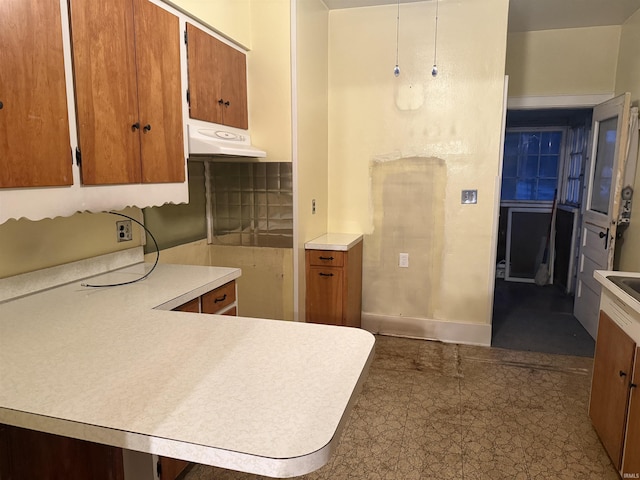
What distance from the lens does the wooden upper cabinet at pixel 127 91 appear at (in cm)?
157

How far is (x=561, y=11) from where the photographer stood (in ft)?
11.1

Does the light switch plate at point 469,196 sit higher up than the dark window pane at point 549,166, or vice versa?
the dark window pane at point 549,166

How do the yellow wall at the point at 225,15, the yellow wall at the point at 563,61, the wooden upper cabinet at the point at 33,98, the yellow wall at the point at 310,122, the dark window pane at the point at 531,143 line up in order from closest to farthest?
the wooden upper cabinet at the point at 33,98
the yellow wall at the point at 225,15
the yellow wall at the point at 310,122
the yellow wall at the point at 563,61
the dark window pane at the point at 531,143

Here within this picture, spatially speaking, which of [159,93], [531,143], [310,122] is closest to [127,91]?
[159,93]

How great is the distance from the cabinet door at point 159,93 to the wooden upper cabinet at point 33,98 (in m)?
0.40

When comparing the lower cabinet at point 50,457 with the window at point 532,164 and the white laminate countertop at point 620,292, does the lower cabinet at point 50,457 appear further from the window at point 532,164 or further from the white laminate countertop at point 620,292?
the window at point 532,164

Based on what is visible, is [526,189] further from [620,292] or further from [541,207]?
[620,292]

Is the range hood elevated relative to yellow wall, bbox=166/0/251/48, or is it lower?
lower

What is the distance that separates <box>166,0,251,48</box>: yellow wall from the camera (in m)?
2.17

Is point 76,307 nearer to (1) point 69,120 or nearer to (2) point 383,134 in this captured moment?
(1) point 69,120

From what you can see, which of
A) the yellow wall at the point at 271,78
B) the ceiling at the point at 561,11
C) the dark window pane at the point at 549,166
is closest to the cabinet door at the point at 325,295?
the yellow wall at the point at 271,78

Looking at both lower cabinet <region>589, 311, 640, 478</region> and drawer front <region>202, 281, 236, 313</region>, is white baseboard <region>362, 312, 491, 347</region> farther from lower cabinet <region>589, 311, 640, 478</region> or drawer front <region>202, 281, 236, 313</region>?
drawer front <region>202, 281, 236, 313</region>

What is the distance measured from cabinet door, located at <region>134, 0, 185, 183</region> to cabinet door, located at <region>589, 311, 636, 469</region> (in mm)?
2189

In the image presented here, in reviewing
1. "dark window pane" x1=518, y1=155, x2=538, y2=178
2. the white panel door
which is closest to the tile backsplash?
the white panel door
